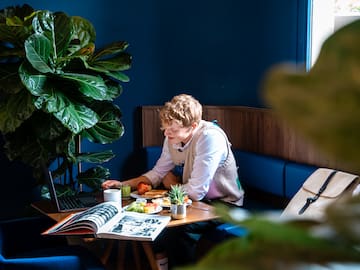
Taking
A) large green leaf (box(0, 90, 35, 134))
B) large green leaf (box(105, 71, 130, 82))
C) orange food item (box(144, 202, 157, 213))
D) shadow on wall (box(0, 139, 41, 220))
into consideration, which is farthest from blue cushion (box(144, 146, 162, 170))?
orange food item (box(144, 202, 157, 213))

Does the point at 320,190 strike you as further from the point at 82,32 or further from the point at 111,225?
the point at 82,32

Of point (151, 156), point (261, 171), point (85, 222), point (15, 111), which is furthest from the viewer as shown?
point (151, 156)

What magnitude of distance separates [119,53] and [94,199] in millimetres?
1202

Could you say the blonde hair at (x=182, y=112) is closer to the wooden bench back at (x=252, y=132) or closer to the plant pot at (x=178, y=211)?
the wooden bench back at (x=252, y=132)

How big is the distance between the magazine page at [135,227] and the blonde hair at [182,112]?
762mm

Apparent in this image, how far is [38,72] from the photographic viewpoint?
122 inches

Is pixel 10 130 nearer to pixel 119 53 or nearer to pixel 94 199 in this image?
pixel 94 199

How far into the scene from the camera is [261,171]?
364cm

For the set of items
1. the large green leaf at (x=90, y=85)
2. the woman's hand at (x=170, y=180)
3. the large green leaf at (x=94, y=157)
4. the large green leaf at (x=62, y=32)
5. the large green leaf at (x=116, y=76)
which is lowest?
the woman's hand at (x=170, y=180)

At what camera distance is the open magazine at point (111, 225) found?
236 cm

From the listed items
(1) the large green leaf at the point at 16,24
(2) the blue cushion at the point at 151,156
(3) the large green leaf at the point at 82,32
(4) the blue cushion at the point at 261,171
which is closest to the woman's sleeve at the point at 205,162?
(4) the blue cushion at the point at 261,171

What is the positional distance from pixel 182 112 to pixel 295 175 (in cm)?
84

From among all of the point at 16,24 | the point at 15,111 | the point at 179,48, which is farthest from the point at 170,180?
the point at 16,24

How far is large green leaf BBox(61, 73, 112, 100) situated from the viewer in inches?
125
